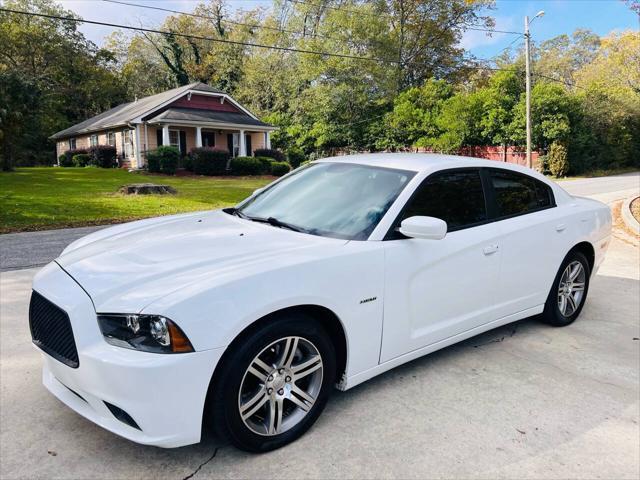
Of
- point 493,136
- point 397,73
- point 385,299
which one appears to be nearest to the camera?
point 385,299

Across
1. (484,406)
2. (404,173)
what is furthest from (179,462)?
(404,173)

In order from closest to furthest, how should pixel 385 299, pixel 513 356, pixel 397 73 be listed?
pixel 385 299, pixel 513 356, pixel 397 73

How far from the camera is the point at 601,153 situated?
110 feet

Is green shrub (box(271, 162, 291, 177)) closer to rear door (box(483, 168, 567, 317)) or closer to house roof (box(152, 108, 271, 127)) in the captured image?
house roof (box(152, 108, 271, 127))

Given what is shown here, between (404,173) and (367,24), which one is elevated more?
(367,24)

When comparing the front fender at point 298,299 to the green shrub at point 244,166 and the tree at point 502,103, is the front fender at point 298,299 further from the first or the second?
the tree at point 502,103

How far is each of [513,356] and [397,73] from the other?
38003mm

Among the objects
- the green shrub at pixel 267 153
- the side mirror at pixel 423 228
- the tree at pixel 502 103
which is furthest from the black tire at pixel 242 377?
the tree at pixel 502 103

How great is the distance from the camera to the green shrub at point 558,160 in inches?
1146

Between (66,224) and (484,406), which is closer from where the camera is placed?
(484,406)

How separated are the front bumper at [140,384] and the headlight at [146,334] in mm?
30

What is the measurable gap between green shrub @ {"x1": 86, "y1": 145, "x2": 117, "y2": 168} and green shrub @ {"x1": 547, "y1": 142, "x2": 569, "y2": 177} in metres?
27.2

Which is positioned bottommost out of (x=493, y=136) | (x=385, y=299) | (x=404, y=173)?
(x=385, y=299)

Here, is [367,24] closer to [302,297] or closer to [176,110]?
[176,110]
